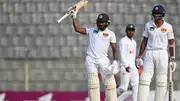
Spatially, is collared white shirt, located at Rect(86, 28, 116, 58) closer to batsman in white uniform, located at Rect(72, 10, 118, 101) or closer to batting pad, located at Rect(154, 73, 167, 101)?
Answer: batsman in white uniform, located at Rect(72, 10, 118, 101)

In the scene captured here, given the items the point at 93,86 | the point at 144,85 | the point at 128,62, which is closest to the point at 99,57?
the point at 93,86

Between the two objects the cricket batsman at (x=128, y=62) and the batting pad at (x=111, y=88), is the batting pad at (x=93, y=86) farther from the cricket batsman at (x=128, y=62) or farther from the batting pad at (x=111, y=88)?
the cricket batsman at (x=128, y=62)

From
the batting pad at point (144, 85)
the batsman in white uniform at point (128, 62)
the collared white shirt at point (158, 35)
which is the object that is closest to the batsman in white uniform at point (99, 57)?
the batting pad at point (144, 85)

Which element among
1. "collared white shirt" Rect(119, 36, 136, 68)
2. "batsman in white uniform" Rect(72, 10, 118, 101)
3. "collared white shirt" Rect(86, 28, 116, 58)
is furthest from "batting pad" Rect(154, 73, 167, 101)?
"collared white shirt" Rect(119, 36, 136, 68)

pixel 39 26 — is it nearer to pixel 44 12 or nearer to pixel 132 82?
pixel 44 12

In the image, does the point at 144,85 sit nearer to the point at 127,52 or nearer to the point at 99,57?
the point at 99,57

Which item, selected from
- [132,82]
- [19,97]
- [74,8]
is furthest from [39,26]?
[74,8]

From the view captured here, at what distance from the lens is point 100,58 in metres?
11.0

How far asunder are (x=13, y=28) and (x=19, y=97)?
1815 millimetres

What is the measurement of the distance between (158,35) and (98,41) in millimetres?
970

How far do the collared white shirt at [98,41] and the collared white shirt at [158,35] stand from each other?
610mm

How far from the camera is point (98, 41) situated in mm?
10883

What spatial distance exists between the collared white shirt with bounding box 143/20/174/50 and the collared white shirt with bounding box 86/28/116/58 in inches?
24.0

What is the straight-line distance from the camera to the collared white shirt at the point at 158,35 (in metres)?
10.7
